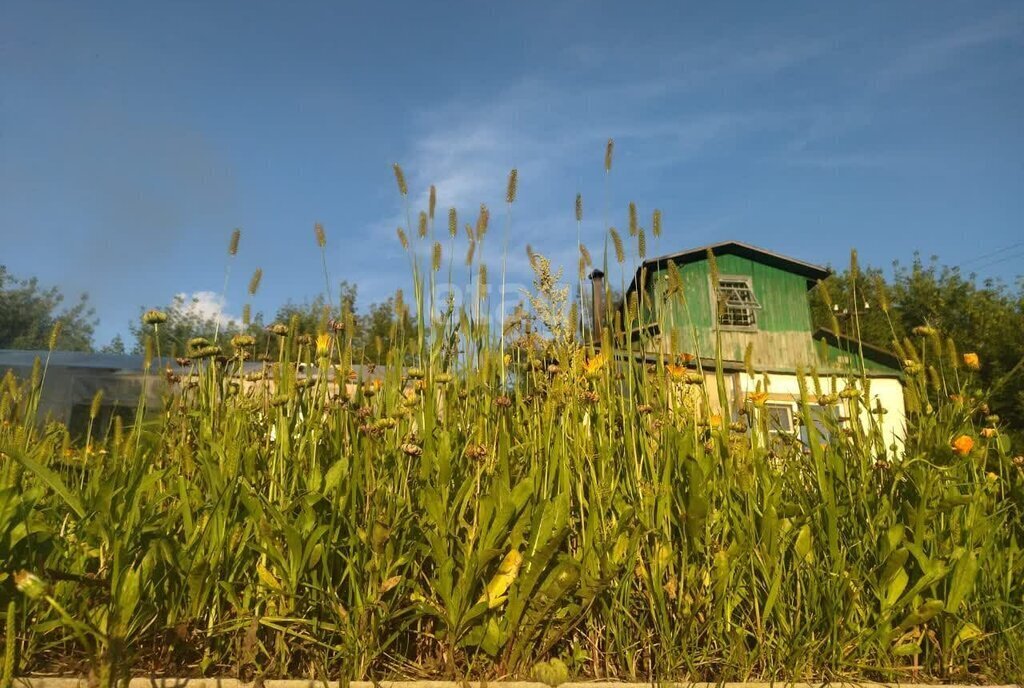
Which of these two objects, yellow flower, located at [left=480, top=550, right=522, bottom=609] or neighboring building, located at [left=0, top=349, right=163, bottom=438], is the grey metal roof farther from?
yellow flower, located at [left=480, top=550, right=522, bottom=609]

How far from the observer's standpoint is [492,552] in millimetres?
1317

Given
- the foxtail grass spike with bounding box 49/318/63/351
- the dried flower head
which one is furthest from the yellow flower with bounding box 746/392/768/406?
the foxtail grass spike with bounding box 49/318/63/351

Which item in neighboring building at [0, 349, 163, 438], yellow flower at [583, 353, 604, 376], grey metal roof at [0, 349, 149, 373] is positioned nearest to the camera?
yellow flower at [583, 353, 604, 376]

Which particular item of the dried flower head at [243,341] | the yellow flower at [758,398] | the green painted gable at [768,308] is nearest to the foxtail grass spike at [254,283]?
the dried flower head at [243,341]

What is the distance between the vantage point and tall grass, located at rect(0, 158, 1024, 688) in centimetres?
128

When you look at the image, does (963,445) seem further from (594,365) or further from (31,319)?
(31,319)

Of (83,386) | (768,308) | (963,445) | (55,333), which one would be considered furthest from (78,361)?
(768,308)

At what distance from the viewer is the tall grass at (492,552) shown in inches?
50.2

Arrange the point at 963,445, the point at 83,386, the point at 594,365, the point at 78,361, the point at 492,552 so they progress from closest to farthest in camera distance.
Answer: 1. the point at 492,552
2. the point at 963,445
3. the point at 594,365
4. the point at 83,386
5. the point at 78,361

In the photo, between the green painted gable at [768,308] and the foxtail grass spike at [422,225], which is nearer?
the foxtail grass spike at [422,225]

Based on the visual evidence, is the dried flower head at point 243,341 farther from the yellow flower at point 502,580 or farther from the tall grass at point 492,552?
the yellow flower at point 502,580

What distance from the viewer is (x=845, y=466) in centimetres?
165

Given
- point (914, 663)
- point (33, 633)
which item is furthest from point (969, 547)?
point (33, 633)

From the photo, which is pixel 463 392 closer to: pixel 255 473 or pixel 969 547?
pixel 255 473
